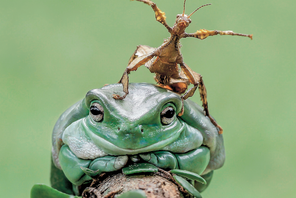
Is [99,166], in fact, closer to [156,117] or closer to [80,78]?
[156,117]

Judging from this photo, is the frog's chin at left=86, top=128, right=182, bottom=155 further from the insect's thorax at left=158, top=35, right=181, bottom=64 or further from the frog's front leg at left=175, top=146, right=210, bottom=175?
the insect's thorax at left=158, top=35, right=181, bottom=64

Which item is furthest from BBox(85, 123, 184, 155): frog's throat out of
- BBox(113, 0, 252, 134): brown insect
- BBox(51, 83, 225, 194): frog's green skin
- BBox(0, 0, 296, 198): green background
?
BBox(0, 0, 296, 198): green background

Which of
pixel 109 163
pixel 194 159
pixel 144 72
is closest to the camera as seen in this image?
pixel 109 163

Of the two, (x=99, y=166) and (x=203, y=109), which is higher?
(x=203, y=109)

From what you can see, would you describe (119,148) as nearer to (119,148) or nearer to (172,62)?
(119,148)

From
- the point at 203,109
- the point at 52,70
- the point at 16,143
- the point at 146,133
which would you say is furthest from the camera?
the point at 52,70

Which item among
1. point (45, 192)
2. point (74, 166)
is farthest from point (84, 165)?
point (45, 192)

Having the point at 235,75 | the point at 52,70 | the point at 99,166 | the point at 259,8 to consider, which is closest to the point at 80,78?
the point at 52,70
